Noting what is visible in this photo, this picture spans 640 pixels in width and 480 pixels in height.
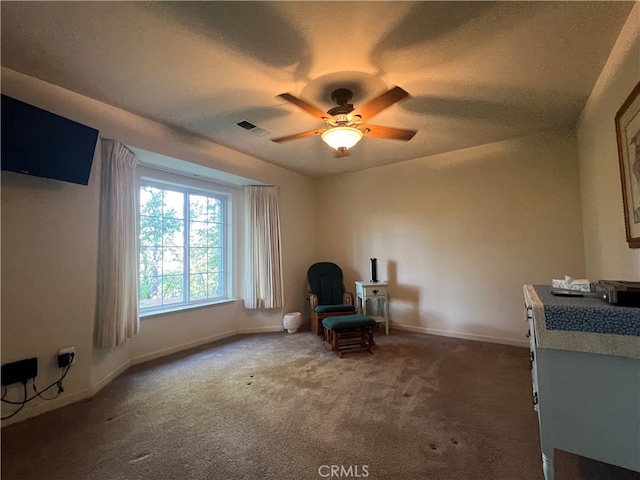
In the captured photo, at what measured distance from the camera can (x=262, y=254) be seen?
416cm

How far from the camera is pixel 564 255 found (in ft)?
10.5

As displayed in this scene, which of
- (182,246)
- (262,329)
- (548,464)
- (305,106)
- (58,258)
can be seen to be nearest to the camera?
(548,464)

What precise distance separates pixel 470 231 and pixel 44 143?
4382 mm

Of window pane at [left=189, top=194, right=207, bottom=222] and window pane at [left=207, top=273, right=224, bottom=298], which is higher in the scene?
window pane at [left=189, top=194, right=207, bottom=222]

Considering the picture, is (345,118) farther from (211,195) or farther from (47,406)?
(47,406)

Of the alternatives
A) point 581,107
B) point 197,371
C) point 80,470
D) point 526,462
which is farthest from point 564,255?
point 80,470

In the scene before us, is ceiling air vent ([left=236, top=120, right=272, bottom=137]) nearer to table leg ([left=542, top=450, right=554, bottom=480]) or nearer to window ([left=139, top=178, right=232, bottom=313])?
window ([left=139, top=178, right=232, bottom=313])

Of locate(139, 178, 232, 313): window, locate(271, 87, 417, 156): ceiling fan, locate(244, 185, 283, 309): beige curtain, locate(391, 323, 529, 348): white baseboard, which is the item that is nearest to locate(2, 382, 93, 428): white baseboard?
locate(139, 178, 232, 313): window

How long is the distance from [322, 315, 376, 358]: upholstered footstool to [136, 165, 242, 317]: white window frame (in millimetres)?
1654

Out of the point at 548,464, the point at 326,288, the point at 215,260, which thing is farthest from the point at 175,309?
the point at 548,464

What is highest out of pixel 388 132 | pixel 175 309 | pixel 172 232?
pixel 388 132

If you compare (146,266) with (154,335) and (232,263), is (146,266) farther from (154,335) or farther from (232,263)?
(232,263)

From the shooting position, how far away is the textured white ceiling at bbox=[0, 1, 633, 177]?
1563 mm

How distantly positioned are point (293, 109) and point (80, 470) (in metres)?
2.88
